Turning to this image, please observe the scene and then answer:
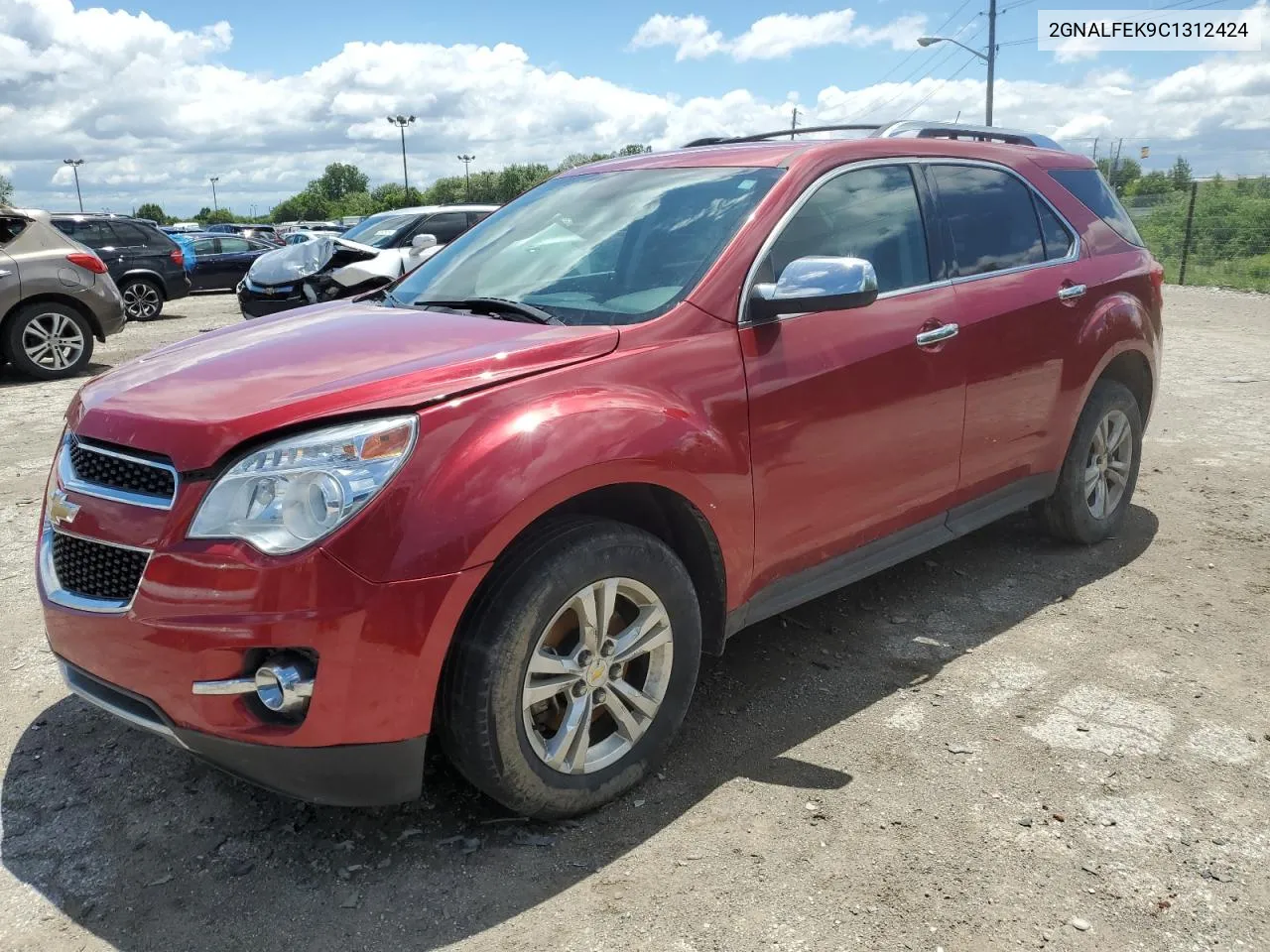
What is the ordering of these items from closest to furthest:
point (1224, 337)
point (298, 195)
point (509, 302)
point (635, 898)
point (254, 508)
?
point (254, 508) < point (635, 898) < point (509, 302) < point (1224, 337) < point (298, 195)

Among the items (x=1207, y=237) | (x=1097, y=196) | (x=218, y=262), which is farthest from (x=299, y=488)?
(x=1207, y=237)

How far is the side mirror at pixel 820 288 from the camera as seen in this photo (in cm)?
303

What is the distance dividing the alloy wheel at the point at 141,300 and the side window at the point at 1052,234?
52.2ft

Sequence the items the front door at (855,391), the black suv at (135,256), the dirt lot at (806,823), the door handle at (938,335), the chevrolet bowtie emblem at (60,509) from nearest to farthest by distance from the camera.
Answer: the dirt lot at (806,823) < the chevrolet bowtie emblem at (60,509) < the front door at (855,391) < the door handle at (938,335) < the black suv at (135,256)

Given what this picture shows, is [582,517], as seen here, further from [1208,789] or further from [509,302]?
[1208,789]

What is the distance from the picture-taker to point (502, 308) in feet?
10.6

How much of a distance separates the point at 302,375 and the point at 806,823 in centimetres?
178

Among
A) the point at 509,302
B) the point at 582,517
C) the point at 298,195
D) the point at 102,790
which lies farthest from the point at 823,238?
the point at 298,195

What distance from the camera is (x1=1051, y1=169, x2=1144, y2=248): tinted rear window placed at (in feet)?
15.4

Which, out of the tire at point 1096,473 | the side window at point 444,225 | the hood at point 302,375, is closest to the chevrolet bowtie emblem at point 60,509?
the hood at point 302,375

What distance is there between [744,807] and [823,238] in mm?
1823

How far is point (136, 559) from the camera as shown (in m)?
2.47

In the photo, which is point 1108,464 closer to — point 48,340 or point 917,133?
point 917,133

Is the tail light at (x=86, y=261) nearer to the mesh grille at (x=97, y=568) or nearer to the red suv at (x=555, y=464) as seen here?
the red suv at (x=555, y=464)
